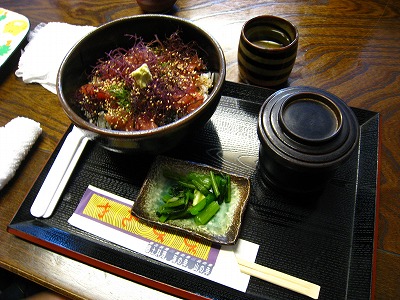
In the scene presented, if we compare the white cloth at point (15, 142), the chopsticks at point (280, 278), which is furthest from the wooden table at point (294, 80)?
the chopsticks at point (280, 278)

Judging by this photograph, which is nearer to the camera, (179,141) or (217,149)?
(179,141)

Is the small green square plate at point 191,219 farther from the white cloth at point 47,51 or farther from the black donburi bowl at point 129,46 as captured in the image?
the white cloth at point 47,51

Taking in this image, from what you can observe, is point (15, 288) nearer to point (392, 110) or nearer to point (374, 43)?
point (392, 110)

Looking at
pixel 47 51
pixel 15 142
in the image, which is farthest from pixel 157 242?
pixel 47 51

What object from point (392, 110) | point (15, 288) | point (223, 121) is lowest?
point (15, 288)

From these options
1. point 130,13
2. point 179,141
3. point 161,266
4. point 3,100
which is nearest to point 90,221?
point 161,266

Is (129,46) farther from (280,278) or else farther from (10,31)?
(280,278)
